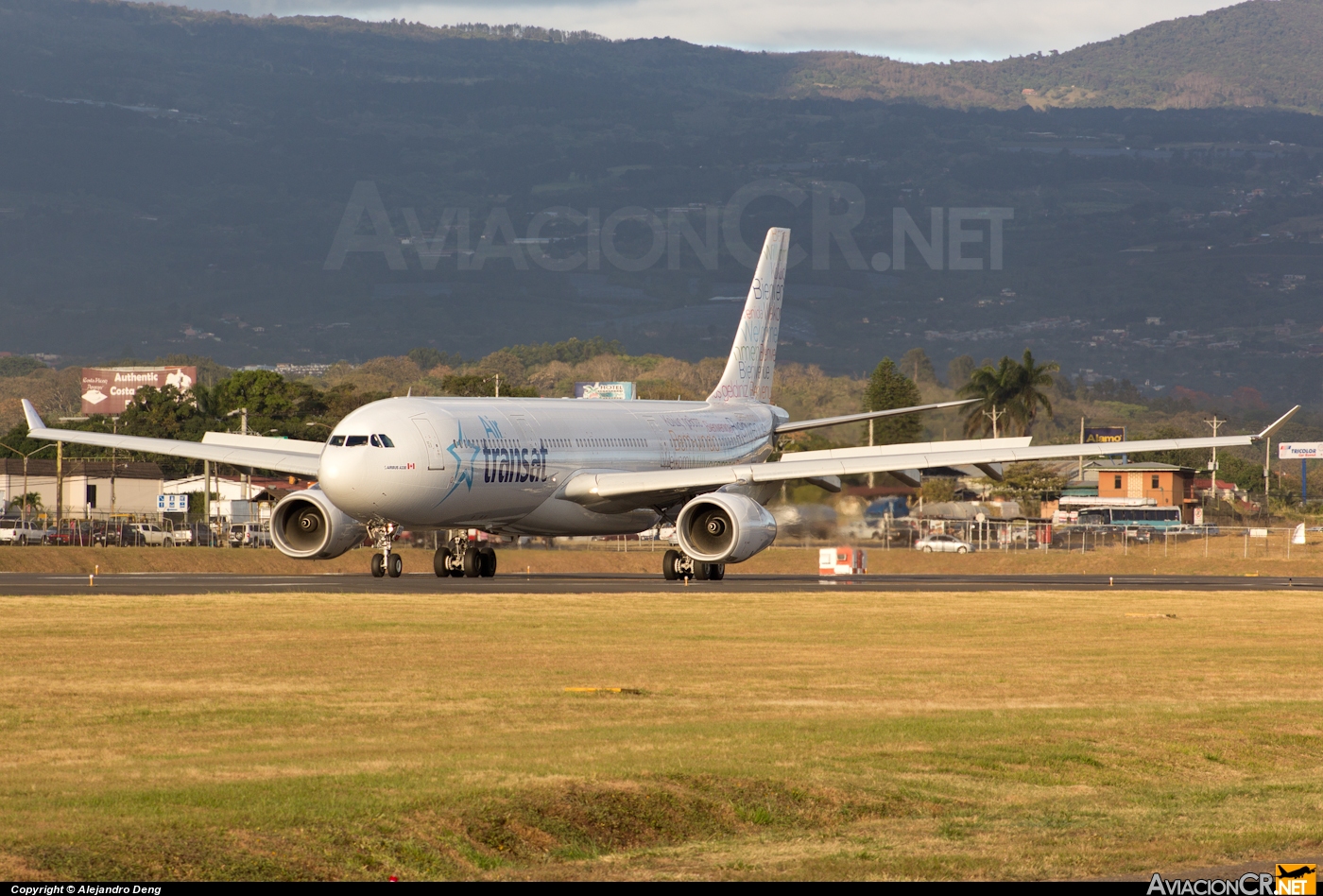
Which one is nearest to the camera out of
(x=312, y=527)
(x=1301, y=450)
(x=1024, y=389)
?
(x=312, y=527)

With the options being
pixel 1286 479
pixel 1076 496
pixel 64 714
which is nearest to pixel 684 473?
pixel 64 714

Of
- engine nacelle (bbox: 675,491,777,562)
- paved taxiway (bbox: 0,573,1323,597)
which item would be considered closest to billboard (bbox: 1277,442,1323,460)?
paved taxiway (bbox: 0,573,1323,597)

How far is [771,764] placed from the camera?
558 inches

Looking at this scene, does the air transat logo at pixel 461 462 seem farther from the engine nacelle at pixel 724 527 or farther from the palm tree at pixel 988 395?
the palm tree at pixel 988 395

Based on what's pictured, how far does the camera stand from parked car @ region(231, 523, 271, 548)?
8075cm

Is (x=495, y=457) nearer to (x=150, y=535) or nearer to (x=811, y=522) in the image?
(x=811, y=522)

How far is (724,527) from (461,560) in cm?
720

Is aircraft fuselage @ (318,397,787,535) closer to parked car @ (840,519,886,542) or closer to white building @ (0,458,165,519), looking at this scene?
parked car @ (840,519,886,542)

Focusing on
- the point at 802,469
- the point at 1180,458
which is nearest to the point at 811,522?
the point at 802,469

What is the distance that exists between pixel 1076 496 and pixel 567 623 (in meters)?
115

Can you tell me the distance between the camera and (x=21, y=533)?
81.2 m

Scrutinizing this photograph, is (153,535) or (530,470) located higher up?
(530,470)

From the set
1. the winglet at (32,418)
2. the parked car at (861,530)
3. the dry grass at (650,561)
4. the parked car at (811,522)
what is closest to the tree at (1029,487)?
the dry grass at (650,561)

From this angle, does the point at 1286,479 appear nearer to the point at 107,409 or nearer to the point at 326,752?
the point at 107,409
